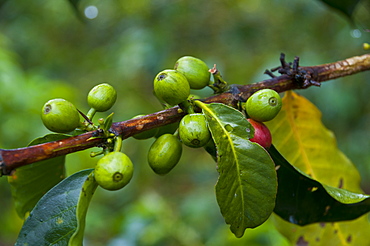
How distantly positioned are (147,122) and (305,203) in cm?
69

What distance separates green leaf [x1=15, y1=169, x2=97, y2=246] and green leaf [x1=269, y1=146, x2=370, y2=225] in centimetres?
69

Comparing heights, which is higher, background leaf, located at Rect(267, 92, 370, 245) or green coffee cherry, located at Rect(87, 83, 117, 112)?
green coffee cherry, located at Rect(87, 83, 117, 112)

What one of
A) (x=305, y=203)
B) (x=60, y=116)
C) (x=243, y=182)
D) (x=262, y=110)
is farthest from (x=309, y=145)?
(x=60, y=116)

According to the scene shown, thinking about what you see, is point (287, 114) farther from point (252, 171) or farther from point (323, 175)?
point (252, 171)

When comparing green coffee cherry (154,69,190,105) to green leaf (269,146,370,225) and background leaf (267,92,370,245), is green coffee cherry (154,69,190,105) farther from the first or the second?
background leaf (267,92,370,245)

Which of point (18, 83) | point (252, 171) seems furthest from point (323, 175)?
point (18, 83)

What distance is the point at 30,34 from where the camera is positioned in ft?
23.3

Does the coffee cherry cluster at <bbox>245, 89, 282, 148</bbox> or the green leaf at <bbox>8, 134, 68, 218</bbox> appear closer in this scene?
the coffee cherry cluster at <bbox>245, 89, 282, 148</bbox>

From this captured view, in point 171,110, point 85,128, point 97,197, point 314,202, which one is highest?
point 85,128

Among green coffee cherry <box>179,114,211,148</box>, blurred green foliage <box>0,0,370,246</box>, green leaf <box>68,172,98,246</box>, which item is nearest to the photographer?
green leaf <box>68,172,98,246</box>

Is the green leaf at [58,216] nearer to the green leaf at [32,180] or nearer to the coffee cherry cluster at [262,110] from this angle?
the green leaf at [32,180]

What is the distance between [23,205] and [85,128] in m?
0.48

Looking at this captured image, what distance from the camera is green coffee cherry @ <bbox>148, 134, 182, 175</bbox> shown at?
1.23 meters

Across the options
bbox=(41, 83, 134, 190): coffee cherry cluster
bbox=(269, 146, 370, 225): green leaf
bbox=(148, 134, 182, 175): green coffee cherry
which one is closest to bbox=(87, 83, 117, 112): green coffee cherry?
bbox=(41, 83, 134, 190): coffee cherry cluster
